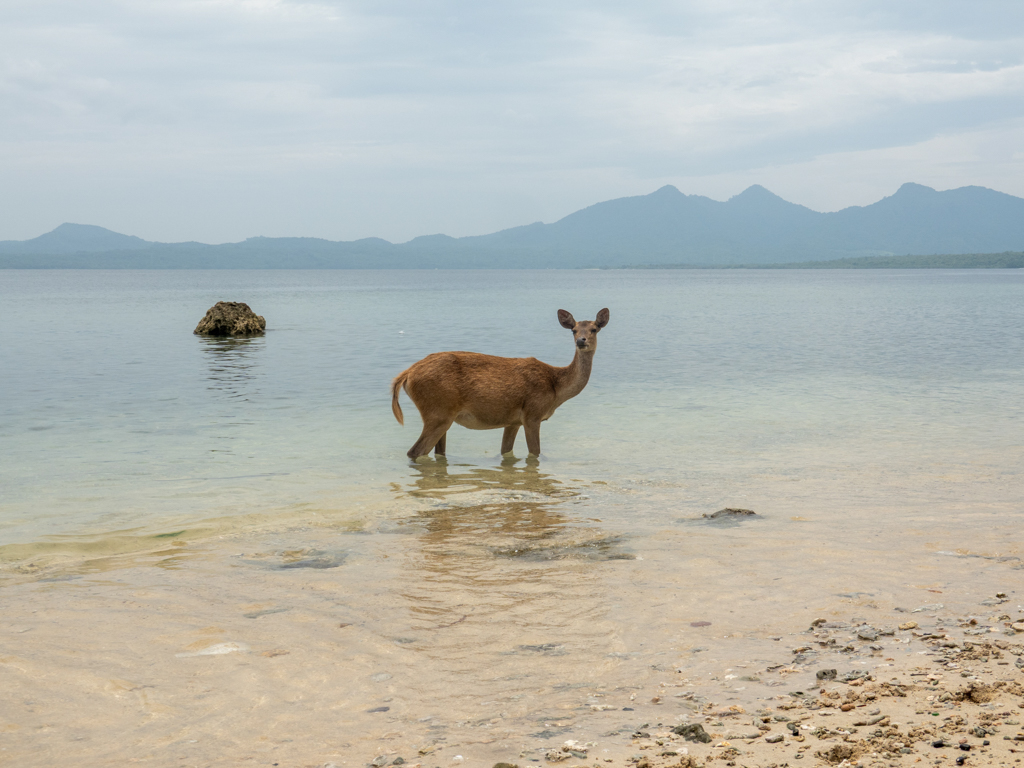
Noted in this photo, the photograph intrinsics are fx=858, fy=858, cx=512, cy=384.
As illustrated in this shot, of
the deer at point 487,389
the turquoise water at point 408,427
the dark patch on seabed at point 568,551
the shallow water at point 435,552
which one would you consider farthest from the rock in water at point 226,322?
the dark patch on seabed at point 568,551

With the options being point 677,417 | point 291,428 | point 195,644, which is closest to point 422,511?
point 195,644

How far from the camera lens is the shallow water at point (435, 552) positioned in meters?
4.79

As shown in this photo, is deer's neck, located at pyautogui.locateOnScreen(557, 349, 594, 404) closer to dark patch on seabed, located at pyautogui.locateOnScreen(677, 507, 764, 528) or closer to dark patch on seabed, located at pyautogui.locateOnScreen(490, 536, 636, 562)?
dark patch on seabed, located at pyautogui.locateOnScreen(677, 507, 764, 528)

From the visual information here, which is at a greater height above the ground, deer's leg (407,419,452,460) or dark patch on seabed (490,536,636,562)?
deer's leg (407,419,452,460)

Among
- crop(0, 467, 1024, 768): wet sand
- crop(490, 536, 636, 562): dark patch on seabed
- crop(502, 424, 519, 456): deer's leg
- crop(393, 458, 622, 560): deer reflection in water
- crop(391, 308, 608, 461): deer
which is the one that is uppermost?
crop(391, 308, 608, 461): deer

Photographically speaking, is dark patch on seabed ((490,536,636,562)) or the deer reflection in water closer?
dark patch on seabed ((490,536,636,562))

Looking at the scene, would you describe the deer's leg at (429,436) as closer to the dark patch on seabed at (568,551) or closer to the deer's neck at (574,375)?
the deer's neck at (574,375)

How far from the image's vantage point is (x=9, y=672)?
204 inches

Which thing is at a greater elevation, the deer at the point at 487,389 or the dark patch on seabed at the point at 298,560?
the deer at the point at 487,389

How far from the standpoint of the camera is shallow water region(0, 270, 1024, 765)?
4789 millimetres

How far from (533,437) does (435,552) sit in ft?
16.1

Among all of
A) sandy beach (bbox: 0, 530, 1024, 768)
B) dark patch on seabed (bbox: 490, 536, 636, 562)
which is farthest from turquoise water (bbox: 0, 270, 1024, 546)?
sandy beach (bbox: 0, 530, 1024, 768)

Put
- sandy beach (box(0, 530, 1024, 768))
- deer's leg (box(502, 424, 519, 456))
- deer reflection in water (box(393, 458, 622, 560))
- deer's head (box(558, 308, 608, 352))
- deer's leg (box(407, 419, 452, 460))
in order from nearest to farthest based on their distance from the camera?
sandy beach (box(0, 530, 1024, 768)) → deer reflection in water (box(393, 458, 622, 560)) → deer's leg (box(407, 419, 452, 460)) → deer's head (box(558, 308, 608, 352)) → deer's leg (box(502, 424, 519, 456))

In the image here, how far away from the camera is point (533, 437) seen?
1296cm
